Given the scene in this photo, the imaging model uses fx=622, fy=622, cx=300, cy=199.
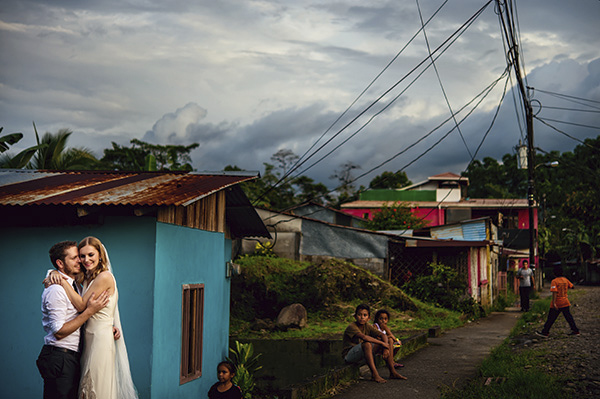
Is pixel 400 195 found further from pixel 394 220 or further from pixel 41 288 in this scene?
pixel 41 288

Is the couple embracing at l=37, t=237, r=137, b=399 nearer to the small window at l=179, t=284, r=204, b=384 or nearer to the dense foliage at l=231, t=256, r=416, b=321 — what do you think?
the small window at l=179, t=284, r=204, b=384

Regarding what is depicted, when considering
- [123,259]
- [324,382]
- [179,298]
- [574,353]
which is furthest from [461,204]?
[123,259]

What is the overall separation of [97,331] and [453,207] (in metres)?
41.9

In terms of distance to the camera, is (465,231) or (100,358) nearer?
(100,358)

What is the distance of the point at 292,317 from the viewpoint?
705 inches

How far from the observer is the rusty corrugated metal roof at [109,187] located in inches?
300

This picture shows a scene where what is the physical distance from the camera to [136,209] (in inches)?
299

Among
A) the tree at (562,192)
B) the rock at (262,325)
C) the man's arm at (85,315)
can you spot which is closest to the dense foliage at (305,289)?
the rock at (262,325)

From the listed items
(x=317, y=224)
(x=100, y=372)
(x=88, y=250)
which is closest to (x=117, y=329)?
(x=100, y=372)

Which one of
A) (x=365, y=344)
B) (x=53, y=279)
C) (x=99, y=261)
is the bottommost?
(x=365, y=344)

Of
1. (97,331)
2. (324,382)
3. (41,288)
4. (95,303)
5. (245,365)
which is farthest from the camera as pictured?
(245,365)

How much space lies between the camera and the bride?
4.90m

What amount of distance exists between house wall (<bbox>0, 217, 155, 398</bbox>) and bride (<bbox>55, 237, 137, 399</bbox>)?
8.97 ft

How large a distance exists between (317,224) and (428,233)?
243 inches
